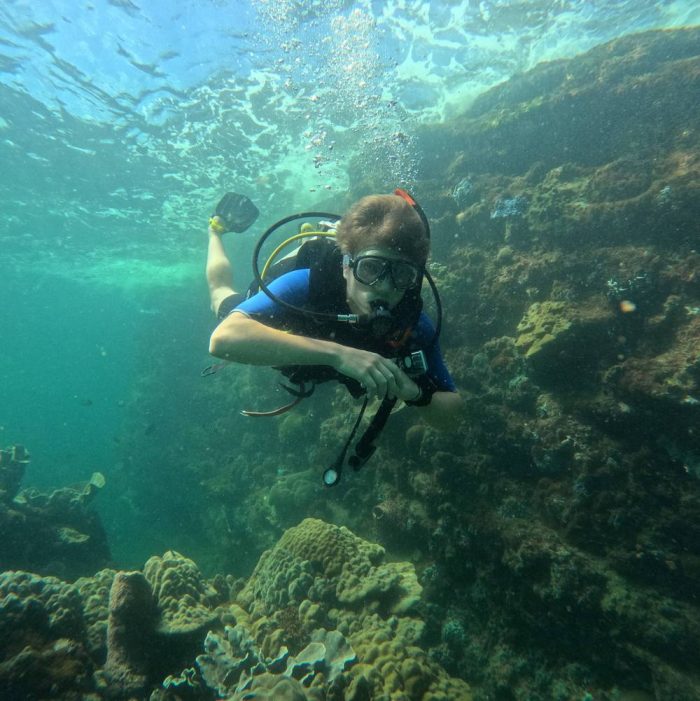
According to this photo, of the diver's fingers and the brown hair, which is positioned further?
the brown hair

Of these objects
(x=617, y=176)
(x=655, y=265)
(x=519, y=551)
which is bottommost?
(x=519, y=551)

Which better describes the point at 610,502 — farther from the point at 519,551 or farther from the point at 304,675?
the point at 304,675

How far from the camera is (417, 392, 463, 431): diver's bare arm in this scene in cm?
315

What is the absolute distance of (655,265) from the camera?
754 cm

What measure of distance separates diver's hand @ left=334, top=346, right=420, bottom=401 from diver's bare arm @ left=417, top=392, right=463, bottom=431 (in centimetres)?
93

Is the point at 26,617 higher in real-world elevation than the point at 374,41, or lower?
lower

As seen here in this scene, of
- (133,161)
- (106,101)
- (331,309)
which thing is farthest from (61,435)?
(331,309)

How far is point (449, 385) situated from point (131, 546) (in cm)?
2257

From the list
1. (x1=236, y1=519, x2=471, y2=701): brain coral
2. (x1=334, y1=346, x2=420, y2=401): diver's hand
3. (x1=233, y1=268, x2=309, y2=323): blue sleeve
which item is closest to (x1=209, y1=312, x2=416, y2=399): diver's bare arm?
(x1=334, y1=346, x2=420, y2=401): diver's hand

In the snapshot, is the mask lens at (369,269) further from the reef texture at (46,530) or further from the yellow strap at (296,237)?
the reef texture at (46,530)

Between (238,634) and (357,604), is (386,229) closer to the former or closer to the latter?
(238,634)

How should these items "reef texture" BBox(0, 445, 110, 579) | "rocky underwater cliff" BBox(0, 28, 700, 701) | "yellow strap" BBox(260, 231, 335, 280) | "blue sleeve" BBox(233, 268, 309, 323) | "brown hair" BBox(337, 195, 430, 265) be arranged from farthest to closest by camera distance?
"reef texture" BBox(0, 445, 110, 579) → "rocky underwater cliff" BBox(0, 28, 700, 701) → "yellow strap" BBox(260, 231, 335, 280) → "blue sleeve" BBox(233, 268, 309, 323) → "brown hair" BBox(337, 195, 430, 265)

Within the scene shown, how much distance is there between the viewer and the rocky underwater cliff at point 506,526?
14.2 feet

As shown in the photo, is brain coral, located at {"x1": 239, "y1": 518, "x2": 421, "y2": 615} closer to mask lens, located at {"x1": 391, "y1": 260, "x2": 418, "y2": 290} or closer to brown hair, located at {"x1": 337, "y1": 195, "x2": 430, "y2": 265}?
mask lens, located at {"x1": 391, "y1": 260, "x2": 418, "y2": 290}
